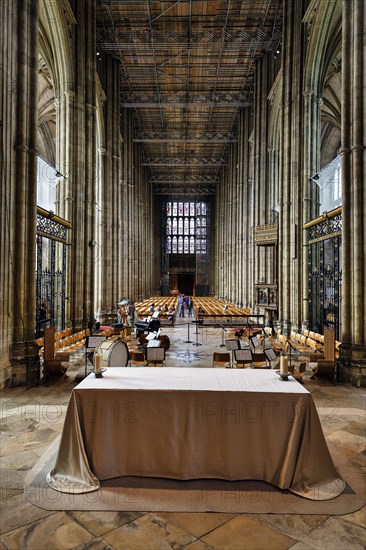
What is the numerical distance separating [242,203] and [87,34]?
16312 millimetres

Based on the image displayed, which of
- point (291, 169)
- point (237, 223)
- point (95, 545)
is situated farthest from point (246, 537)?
point (237, 223)

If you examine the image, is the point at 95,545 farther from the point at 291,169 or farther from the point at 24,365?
the point at 291,169

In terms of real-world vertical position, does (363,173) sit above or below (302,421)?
above

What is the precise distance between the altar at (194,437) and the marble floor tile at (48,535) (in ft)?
1.49

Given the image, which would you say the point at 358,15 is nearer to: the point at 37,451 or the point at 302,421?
the point at 302,421

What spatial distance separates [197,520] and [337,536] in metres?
1.20

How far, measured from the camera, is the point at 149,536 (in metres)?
3.16

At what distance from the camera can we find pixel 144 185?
129 ft

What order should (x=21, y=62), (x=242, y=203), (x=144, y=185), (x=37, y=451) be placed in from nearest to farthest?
(x=37, y=451), (x=21, y=62), (x=242, y=203), (x=144, y=185)

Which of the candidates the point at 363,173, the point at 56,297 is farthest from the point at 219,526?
the point at 56,297

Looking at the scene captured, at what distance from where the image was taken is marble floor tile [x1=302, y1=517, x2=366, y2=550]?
3049 mm

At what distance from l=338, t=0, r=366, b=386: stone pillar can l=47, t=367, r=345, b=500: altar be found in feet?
16.1

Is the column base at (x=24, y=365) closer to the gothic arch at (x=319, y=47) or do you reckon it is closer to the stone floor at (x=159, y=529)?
the stone floor at (x=159, y=529)

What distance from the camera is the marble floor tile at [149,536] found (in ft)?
9.98
